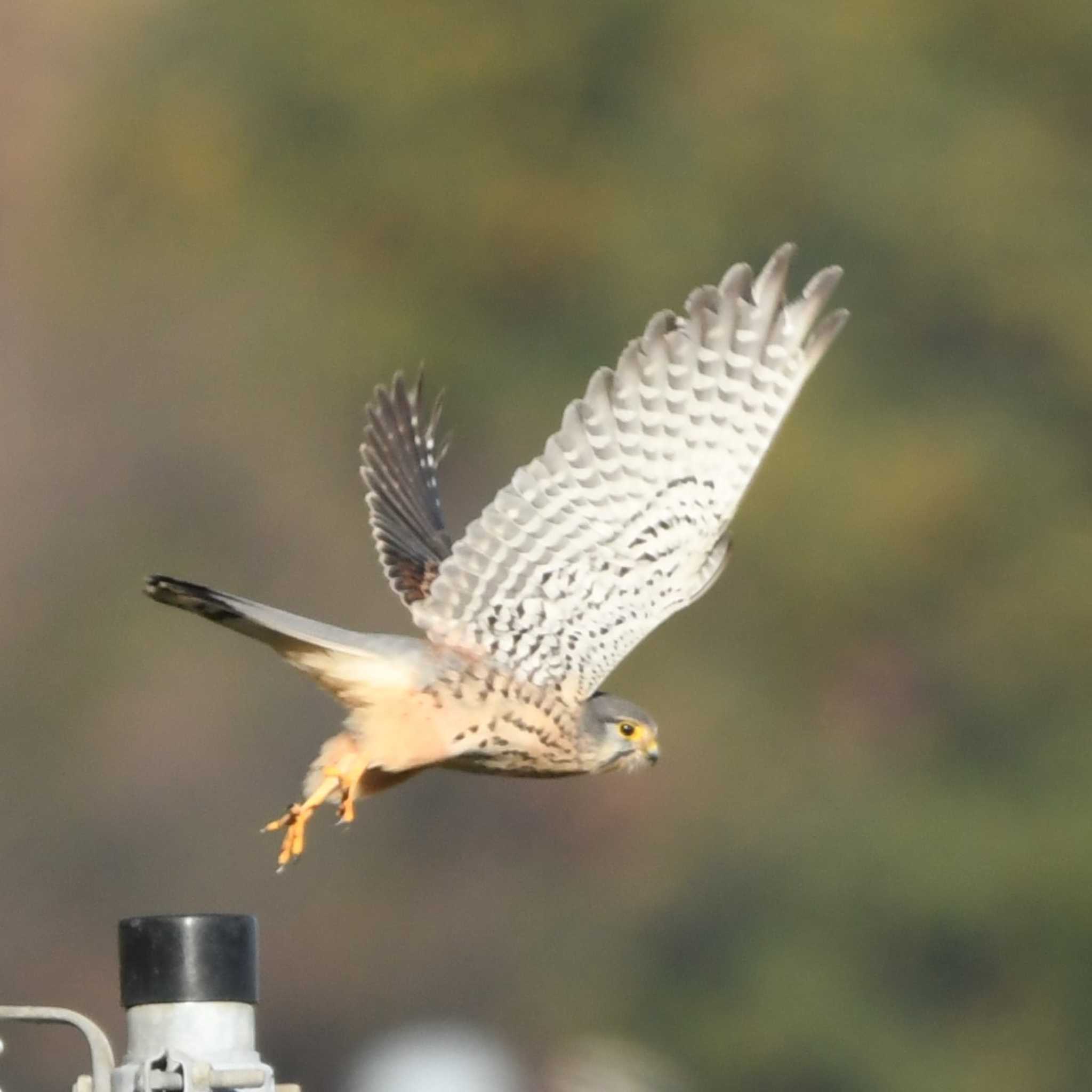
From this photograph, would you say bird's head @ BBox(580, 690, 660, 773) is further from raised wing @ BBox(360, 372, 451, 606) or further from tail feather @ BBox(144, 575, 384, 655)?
tail feather @ BBox(144, 575, 384, 655)

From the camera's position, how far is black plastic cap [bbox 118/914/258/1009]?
254cm

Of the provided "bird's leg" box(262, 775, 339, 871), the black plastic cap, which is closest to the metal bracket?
the black plastic cap

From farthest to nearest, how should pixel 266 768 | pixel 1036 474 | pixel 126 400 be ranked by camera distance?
pixel 1036 474, pixel 126 400, pixel 266 768

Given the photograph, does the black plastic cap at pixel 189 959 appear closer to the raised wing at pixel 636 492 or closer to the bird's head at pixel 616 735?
the raised wing at pixel 636 492

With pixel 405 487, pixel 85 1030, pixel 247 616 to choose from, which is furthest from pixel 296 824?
pixel 85 1030

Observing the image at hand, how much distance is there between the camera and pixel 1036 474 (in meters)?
18.0

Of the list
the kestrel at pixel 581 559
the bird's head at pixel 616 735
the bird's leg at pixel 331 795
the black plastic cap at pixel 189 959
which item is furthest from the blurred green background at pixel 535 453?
the black plastic cap at pixel 189 959

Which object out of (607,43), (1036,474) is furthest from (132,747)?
(607,43)

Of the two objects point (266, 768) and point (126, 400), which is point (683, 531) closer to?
point (266, 768)

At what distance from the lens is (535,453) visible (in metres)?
16.0

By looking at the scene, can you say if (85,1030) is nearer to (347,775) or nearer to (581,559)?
(347,775)

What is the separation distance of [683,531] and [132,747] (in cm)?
1154

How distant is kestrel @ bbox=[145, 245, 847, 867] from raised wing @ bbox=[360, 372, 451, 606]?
15.5 inches

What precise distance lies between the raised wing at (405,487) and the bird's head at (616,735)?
1.24ft
